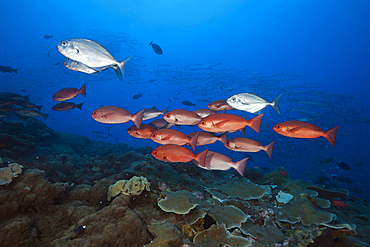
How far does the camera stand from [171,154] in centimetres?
311

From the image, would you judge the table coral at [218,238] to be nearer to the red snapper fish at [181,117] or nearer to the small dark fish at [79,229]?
the small dark fish at [79,229]

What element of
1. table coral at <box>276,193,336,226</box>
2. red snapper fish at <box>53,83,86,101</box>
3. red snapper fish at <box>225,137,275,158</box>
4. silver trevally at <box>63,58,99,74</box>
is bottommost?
table coral at <box>276,193,336,226</box>

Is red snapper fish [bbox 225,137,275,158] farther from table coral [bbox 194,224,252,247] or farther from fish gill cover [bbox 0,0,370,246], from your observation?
table coral [bbox 194,224,252,247]

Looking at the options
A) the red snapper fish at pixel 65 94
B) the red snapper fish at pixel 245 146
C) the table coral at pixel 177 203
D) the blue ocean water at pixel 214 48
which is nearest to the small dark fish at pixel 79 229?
the table coral at pixel 177 203

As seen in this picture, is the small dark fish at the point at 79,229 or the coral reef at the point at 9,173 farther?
the coral reef at the point at 9,173

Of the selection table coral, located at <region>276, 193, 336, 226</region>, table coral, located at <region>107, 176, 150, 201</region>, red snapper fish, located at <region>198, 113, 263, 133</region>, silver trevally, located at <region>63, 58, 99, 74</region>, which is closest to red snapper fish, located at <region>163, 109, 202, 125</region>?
red snapper fish, located at <region>198, 113, 263, 133</region>

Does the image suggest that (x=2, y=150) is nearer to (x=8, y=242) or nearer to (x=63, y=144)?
(x=63, y=144)

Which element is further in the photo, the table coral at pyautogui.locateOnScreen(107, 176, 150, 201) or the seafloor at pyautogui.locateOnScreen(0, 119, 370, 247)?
the table coral at pyautogui.locateOnScreen(107, 176, 150, 201)

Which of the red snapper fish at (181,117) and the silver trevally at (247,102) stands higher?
the silver trevally at (247,102)

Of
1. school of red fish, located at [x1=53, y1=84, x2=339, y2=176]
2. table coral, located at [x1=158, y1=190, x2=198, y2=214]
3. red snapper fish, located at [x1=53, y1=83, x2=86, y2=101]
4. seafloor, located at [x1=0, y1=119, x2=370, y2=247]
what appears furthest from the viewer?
red snapper fish, located at [x1=53, y1=83, x2=86, y2=101]

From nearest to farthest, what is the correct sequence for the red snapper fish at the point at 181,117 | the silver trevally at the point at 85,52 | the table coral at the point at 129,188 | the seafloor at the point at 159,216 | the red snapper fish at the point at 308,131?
the seafloor at the point at 159,216 < the silver trevally at the point at 85,52 < the red snapper fish at the point at 308,131 < the table coral at the point at 129,188 < the red snapper fish at the point at 181,117

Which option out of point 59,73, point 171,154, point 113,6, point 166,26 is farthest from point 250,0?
point 171,154

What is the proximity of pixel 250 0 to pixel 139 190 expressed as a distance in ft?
205

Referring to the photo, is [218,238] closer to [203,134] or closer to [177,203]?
[177,203]
